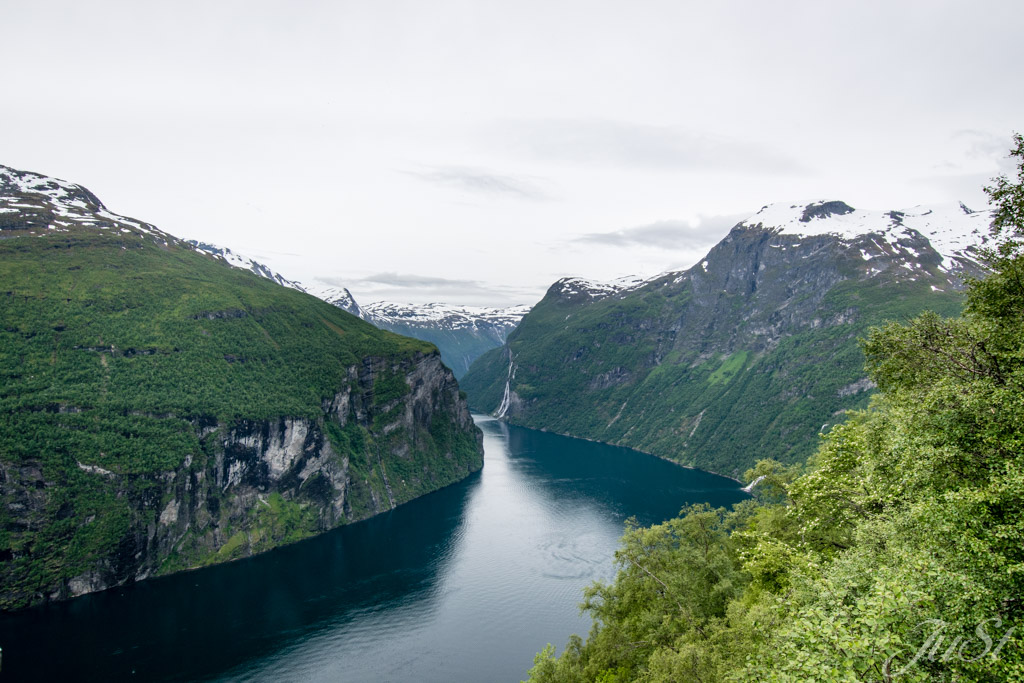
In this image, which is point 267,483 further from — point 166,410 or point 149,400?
point 149,400

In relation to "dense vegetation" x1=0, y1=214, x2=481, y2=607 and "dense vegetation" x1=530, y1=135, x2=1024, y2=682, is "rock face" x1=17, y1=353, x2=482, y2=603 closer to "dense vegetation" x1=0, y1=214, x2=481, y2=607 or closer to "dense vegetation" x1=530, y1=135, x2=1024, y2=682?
"dense vegetation" x1=0, y1=214, x2=481, y2=607

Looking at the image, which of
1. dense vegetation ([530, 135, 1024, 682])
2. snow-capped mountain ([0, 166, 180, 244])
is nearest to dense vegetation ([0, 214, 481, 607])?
snow-capped mountain ([0, 166, 180, 244])

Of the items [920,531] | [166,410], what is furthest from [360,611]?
[920,531]

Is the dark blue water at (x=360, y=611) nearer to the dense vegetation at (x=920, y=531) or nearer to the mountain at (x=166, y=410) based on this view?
the mountain at (x=166, y=410)

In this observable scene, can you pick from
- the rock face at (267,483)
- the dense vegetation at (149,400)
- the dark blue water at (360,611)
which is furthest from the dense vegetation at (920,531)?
the dense vegetation at (149,400)

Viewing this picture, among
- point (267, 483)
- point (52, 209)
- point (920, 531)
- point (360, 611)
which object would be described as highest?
point (52, 209)

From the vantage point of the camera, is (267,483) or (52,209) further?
(52,209)
